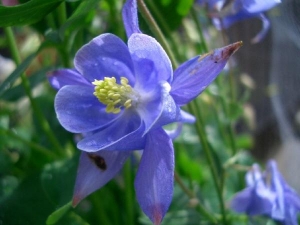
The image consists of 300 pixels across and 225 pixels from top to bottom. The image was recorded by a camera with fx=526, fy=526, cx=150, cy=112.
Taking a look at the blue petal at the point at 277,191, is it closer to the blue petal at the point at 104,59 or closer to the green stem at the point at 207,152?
the green stem at the point at 207,152

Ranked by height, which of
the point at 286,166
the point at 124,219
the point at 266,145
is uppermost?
the point at 124,219

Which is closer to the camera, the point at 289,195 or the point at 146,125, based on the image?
the point at 146,125

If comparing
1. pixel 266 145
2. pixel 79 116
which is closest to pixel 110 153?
pixel 79 116

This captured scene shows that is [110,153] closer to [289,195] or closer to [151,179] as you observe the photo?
Result: [151,179]

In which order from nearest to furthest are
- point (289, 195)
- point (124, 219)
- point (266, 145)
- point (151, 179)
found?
point (151, 179) → point (289, 195) → point (124, 219) → point (266, 145)

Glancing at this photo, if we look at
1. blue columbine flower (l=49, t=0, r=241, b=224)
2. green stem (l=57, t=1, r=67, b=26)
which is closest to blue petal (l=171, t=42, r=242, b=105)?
blue columbine flower (l=49, t=0, r=241, b=224)

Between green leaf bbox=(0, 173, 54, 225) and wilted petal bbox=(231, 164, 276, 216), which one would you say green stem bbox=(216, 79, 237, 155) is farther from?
green leaf bbox=(0, 173, 54, 225)

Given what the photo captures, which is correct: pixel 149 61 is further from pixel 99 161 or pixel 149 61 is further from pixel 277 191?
pixel 277 191

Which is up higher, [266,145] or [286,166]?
[286,166]

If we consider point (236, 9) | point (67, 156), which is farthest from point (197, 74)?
point (67, 156)
